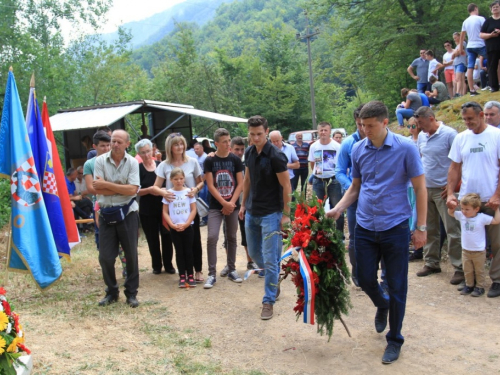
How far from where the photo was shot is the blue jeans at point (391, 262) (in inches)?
169

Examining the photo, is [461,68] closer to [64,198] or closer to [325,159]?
[325,159]

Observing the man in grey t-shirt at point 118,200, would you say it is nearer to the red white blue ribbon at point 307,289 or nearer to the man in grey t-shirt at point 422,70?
the red white blue ribbon at point 307,289

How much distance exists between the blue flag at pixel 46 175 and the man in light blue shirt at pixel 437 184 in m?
5.04

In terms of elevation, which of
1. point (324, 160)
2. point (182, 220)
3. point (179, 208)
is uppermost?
point (324, 160)

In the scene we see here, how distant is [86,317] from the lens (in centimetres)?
588

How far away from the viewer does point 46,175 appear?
275 inches

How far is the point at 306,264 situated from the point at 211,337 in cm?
146

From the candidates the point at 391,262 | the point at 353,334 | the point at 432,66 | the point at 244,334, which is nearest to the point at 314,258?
the point at 391,262

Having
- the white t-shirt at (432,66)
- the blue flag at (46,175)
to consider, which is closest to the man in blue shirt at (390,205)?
the blue flag at (46,175)

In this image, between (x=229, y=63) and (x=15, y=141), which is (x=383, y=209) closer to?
(x=15, y=141)

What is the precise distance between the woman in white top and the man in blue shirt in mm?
3337

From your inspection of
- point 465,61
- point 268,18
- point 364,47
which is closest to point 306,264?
point 465,61

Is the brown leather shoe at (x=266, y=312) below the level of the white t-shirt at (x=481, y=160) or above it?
below

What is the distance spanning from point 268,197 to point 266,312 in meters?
1.29
